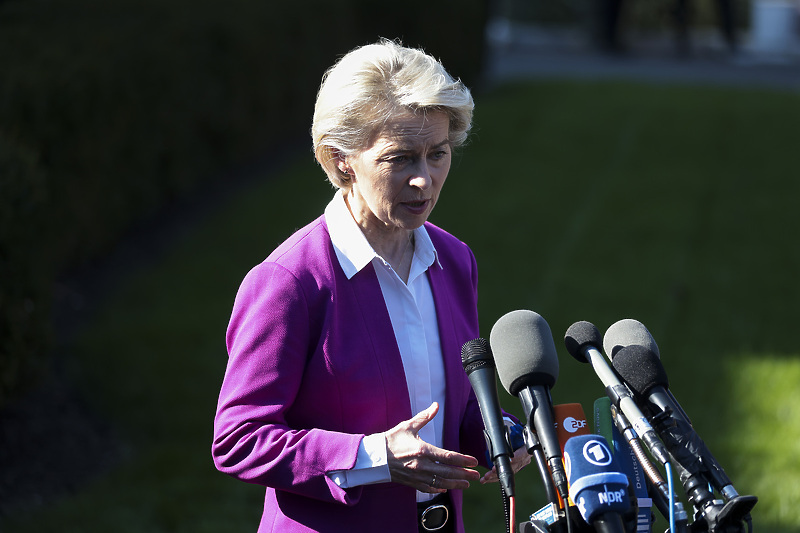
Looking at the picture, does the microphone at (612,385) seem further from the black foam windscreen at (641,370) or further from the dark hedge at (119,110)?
the dark hedge at (119,110)

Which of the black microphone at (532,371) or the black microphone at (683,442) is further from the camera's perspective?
the black microphone at (532,371)

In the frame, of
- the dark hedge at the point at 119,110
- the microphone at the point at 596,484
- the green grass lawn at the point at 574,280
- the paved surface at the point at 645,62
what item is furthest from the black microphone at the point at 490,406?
the paved surface at the point at 645,62

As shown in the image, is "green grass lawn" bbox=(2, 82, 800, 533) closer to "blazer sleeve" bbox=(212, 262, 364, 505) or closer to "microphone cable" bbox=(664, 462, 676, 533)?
"blazer sleeve" bbox=(212, 262, 364, 505)

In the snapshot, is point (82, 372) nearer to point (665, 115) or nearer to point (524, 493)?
point (524, 493)

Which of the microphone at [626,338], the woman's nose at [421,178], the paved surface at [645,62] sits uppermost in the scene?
the woman's nose at [421,178]

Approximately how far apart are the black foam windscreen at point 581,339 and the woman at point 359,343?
0.34 meters

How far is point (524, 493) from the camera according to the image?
16.7ft

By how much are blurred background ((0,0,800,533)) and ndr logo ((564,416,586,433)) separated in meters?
3.18

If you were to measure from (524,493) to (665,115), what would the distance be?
8907 millimetres

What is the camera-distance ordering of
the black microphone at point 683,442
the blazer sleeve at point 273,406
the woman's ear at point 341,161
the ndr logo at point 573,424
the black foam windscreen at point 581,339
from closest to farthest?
the black microphone at point 683,442
the ndr logo at point 573,424
the black foam windscreen at point 581,339
the blazer sleeve at point 273,406
the woman's ear at point 341,161

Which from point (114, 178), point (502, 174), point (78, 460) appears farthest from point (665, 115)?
point (78, 460)

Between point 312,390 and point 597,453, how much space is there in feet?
2.43

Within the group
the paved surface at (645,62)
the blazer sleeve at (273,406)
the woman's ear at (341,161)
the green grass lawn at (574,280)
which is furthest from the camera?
the paved surface at (645,62)

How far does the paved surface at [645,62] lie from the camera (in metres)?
16.2
